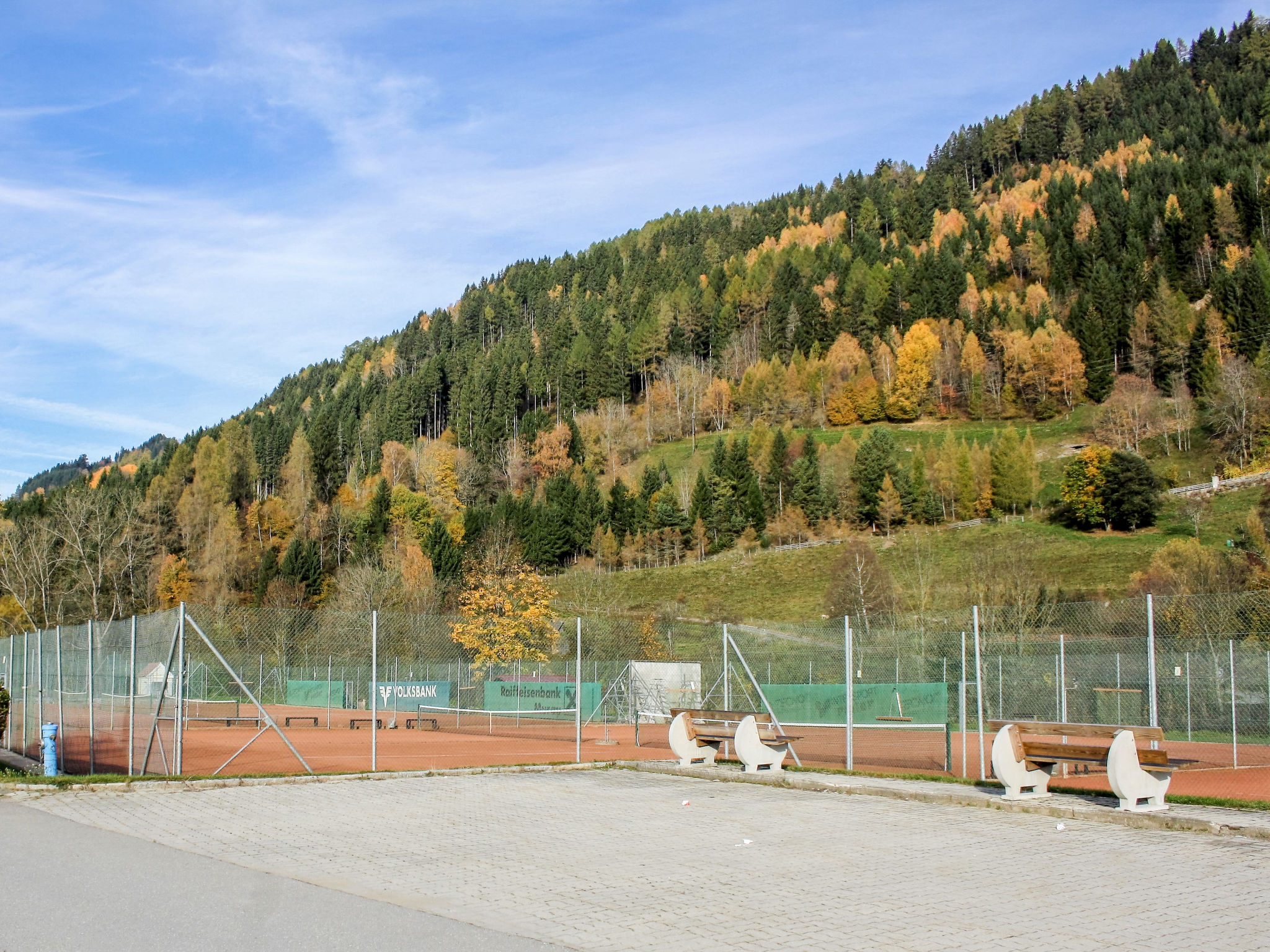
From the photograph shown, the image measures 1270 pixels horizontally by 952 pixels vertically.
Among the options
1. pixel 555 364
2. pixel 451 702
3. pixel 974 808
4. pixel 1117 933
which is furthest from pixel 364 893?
pixel 555 364

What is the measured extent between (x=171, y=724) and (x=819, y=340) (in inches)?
4544

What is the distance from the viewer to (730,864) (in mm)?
8648

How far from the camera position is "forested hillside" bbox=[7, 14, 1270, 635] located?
88.7 metres

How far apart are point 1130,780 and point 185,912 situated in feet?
29.5

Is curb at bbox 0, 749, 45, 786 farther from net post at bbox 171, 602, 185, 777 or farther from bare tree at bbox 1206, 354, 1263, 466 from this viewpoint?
bare tree at bbox 1206, 354, 1263, 466

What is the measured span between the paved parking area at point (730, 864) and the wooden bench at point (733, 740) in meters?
1.11

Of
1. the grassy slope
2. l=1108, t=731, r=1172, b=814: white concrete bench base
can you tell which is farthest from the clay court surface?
the grassy slope

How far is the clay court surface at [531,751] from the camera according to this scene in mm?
16922

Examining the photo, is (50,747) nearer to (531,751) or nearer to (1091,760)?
(531,751)

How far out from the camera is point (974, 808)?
11766 mm

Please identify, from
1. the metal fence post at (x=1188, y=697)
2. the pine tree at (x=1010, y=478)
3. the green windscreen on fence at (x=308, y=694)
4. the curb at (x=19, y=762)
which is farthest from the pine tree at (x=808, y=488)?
the curb at (x=19, y=762)

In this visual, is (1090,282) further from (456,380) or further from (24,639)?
(24,639)

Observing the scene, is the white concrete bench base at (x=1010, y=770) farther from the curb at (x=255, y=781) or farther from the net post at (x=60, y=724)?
the net post at (x=60, y=724)

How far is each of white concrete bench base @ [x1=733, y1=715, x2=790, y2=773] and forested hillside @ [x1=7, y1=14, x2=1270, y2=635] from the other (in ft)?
152
